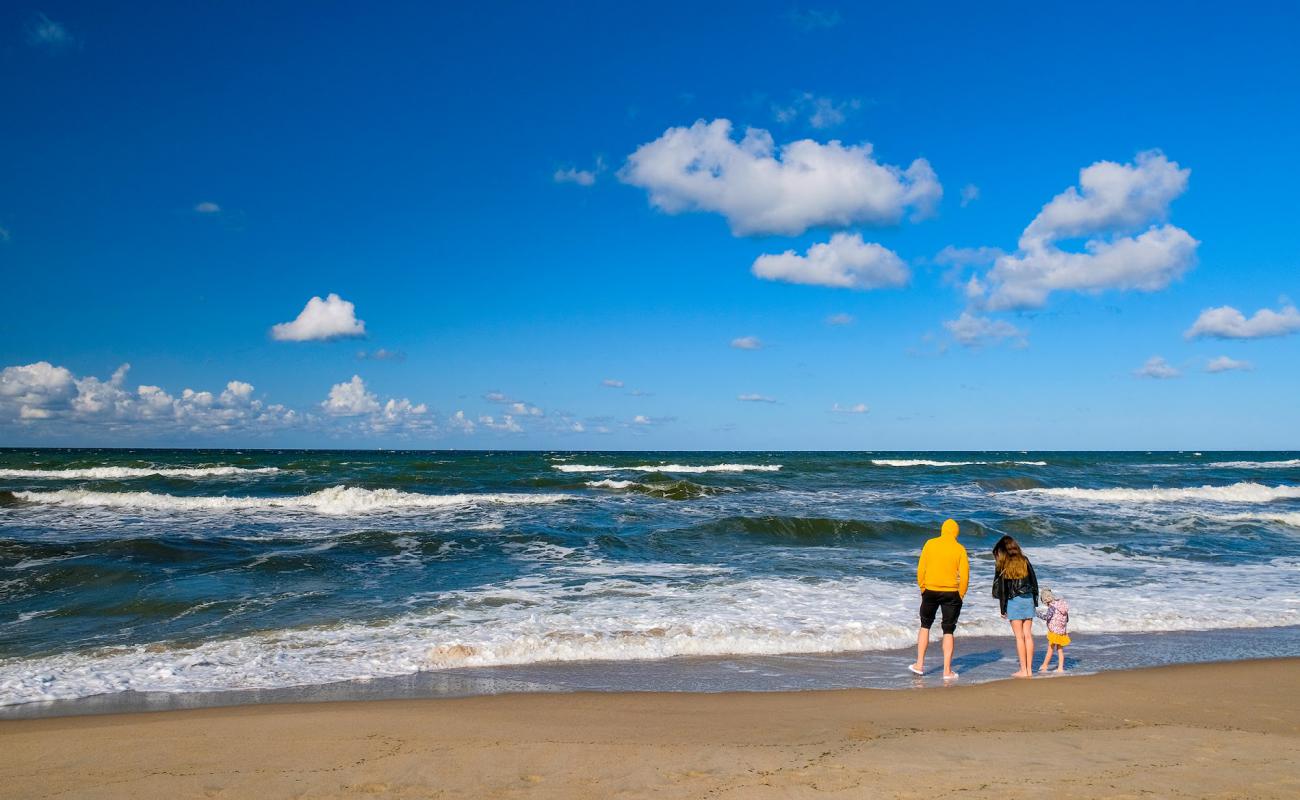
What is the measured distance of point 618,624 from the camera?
33.5ft

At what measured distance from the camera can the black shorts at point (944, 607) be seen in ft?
27.2

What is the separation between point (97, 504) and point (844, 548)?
2551cm

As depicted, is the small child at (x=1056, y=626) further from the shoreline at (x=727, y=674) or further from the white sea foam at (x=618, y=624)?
the white sea foam at (x=618, y=624)

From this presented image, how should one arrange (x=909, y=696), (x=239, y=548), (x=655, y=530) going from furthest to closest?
(x=655, y=530) < (x=239, y=548) < (x=909, y=696)

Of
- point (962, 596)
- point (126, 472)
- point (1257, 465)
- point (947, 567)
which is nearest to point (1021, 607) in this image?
point (962, 596)

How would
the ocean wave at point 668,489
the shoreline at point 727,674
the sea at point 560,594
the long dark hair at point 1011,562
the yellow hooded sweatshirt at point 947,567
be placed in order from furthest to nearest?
the ocean wave at point 668,489 < the long dark hair at point 1011,562 < the yellow hooded sweatshirt at point 947,567 < the sea at point 560,594 < the shoreline at point 727,674

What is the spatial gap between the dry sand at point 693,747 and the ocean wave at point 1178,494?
29.4m

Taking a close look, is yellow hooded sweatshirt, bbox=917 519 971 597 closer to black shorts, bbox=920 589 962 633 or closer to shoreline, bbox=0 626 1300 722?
black shorts, bbox=920 589 962 633

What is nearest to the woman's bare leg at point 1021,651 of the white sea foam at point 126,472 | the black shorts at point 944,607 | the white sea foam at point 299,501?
the black shorts at point 944,607

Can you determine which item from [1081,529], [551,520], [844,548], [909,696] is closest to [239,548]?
[551,520]

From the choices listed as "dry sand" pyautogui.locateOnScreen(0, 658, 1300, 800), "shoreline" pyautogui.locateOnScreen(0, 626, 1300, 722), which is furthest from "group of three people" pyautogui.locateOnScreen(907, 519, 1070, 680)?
"dry sand" pyautogui.locateOnScreen(0, 658, 1300, 800)

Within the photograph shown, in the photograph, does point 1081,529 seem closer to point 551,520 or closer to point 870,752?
point 551,520

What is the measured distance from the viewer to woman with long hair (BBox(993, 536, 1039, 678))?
8.34m

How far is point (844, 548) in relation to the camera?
730 inches
